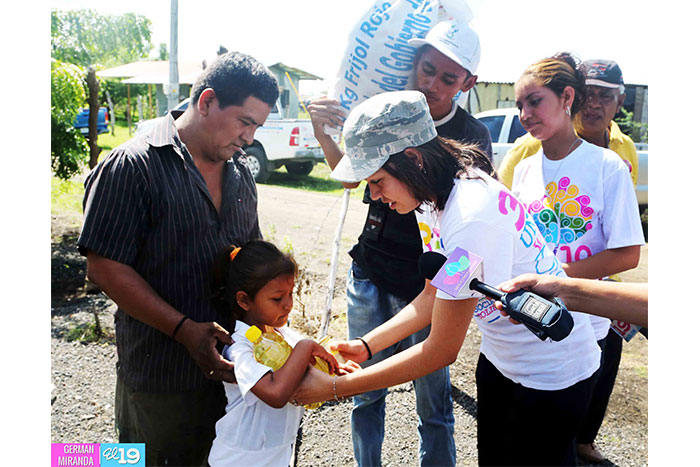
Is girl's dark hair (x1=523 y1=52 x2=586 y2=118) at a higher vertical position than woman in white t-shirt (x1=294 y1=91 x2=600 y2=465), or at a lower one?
higher

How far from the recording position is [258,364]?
1.77m

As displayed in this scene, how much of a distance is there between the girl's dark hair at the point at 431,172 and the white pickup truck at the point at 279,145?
8263 millimetres

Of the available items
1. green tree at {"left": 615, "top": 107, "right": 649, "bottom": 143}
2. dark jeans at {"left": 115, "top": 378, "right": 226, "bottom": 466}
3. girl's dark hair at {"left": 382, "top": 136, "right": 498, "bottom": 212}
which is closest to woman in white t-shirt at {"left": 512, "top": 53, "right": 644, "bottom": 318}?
girl's dark hair at {"left": 382, "top": 136, "right": 498, "bottom": 212}

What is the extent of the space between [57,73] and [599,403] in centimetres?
432

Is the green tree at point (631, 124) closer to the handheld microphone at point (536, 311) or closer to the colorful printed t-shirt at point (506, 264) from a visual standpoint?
the colorful printed t-shirt at point (506, 264)

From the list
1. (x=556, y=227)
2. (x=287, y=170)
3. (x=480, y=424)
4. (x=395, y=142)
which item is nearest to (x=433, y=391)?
(x=480, y=424)

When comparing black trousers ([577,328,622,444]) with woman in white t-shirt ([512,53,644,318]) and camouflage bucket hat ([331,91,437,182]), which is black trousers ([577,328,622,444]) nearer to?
woman in white t-shirt ([512,53,644,318])

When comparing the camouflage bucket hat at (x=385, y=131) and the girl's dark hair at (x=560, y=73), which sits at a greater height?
the girl's dark hair at (x=560, y=73)

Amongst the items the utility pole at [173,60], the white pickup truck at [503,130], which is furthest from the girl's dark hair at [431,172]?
the white pickup truck at [503,130]

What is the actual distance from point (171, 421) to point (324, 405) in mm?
1558

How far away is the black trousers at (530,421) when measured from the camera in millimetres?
1721

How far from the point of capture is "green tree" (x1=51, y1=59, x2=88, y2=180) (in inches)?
168

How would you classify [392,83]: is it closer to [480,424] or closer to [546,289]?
[546,289]

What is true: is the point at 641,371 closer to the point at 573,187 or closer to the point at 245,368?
the point at 573,187
